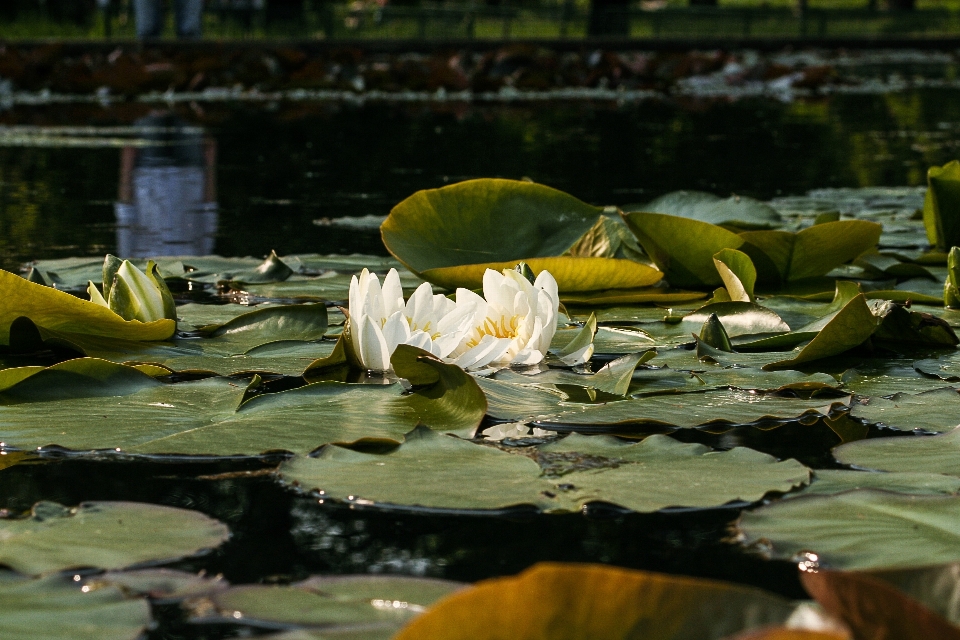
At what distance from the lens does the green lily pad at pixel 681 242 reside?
1.79m

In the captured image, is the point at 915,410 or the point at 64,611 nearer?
the point at 64,611

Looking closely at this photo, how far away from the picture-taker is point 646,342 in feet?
4.99

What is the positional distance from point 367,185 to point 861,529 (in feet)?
10.4

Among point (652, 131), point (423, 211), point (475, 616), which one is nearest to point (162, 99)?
point (652, 131)

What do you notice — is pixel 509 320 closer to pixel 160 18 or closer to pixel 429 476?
pixel 429 476

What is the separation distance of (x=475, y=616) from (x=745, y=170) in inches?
157

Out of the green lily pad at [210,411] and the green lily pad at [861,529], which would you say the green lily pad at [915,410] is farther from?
the green lily pad at [210,411]

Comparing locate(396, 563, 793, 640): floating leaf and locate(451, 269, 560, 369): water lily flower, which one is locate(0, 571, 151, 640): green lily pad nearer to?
locate(396, 563, 793, 640): floating leaf

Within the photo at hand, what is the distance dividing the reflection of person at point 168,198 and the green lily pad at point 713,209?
0.97 meters

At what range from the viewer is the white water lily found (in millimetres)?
1263

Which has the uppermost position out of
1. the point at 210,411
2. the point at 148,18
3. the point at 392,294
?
the point at 148,18

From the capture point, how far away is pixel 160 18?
11484 mm

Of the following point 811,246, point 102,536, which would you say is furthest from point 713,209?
point 102,536

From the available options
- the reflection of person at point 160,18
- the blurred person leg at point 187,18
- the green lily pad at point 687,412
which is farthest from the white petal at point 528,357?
the blurred person leg at point 187,18
